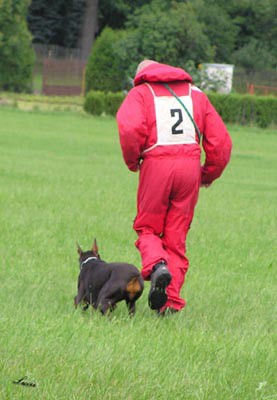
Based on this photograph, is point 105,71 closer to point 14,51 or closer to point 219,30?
point 14,51

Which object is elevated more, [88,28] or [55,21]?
[88,28]

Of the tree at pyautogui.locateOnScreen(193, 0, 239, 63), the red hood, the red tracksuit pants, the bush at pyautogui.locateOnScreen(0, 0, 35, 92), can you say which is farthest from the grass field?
the tree at pyautogui.locateOnScreen(193, 0, 239, 63)

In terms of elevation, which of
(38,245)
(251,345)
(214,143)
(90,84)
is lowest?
(90,84)

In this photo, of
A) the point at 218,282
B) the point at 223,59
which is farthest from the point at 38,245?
the point at 223,59

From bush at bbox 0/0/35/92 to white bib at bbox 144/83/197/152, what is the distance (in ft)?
179

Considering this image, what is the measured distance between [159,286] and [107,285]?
0.35 meters

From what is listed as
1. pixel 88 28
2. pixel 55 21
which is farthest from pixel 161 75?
pixel 55 21

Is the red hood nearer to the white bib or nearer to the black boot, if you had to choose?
the white bib

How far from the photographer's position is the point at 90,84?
59844mm

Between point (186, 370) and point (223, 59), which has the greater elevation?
point (186, 370)

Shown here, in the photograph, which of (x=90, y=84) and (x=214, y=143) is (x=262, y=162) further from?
(x=90, y=84)

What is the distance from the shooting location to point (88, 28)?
76.1 m

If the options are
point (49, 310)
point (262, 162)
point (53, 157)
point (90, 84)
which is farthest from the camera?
point (90, 84)

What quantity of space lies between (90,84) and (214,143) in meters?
52.7
